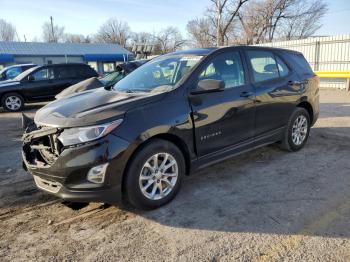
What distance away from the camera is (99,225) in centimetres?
352

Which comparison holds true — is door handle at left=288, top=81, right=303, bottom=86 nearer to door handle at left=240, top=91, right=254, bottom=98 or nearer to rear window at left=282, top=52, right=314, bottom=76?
rear window at left=282, top=52, right=314, bottom=76

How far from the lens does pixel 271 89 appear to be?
16.5 ft

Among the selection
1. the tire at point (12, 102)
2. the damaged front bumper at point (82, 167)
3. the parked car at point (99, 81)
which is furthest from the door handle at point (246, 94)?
the tire at point (12, 102)

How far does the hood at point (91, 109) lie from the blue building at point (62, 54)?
39.4 metres

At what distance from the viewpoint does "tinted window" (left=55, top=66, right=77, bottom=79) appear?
13.0 m

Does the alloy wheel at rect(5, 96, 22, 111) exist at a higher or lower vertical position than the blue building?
lower

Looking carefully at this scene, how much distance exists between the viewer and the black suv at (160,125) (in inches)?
131

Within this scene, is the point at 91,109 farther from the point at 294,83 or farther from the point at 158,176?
the point at 294,83

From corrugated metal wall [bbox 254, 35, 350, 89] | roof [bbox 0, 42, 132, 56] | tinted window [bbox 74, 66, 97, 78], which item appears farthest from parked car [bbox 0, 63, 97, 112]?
roof [bbox 0, 42, 132, 56]

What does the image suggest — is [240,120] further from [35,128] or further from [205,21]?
[205,21]

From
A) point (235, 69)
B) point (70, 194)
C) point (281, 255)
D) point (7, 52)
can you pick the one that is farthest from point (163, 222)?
point (7, 52)

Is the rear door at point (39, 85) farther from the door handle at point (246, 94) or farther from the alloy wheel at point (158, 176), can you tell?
the alloy wheel at point (158, 176)

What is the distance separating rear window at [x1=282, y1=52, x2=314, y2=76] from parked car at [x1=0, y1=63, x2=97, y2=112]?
31.3 ft

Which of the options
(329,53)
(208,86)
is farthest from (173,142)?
(329,53)
